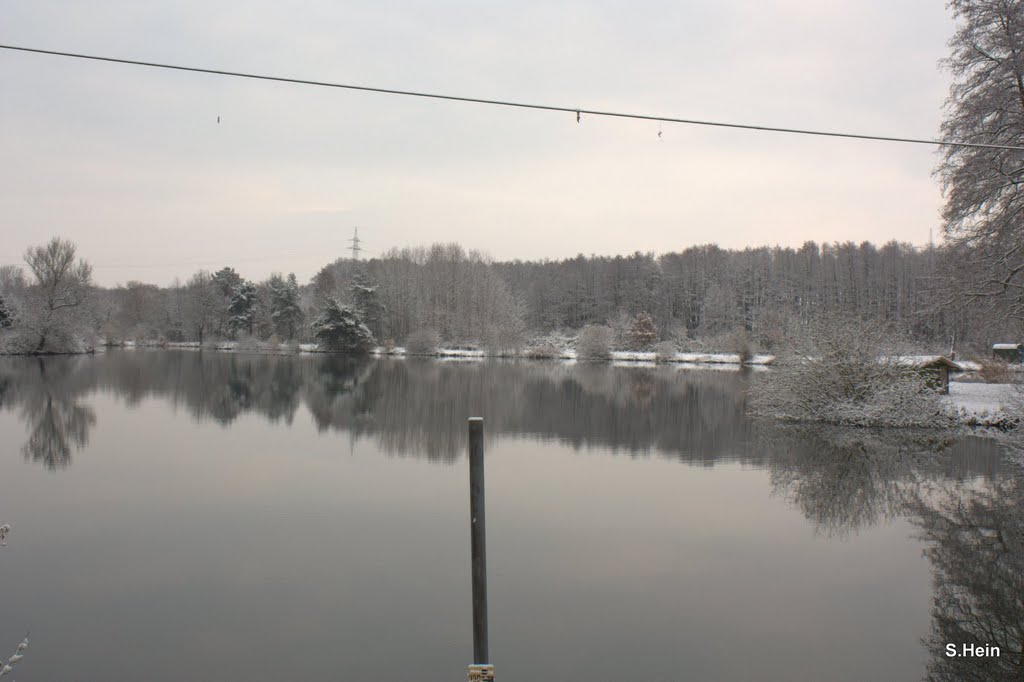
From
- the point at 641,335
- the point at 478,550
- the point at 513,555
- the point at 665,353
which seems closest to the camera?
the point at 478,550

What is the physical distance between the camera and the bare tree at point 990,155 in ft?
52.0

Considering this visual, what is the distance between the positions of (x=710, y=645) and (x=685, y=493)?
513cm

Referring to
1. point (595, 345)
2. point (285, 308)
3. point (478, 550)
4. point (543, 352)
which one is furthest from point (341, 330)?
point (478, 550)

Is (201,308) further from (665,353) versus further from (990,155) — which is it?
(990,155)

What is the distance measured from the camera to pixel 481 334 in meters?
59.3

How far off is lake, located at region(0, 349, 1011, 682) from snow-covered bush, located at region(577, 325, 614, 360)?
3441 cm

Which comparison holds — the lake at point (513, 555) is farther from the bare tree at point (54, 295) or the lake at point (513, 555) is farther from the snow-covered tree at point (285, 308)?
the snow-covered tree at point (285, 308)

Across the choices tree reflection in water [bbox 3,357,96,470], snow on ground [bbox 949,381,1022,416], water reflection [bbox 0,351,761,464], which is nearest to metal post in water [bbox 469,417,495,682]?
water reflection [bbox 0,351,761,464]

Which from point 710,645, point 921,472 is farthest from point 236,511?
point 921,472

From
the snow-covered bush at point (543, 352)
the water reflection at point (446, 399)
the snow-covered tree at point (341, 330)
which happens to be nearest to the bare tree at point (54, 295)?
the water reflection at point (446, 399)

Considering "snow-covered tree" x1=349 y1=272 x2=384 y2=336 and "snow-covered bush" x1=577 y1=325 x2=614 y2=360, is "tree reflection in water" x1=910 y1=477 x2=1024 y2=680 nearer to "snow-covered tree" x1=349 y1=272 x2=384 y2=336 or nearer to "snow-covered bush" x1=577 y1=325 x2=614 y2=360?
"snow-covered bush" x1=577 y1=325 x2=614 y2=360

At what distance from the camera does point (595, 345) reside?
5075 centimetres

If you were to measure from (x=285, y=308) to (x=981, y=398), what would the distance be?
57987mm

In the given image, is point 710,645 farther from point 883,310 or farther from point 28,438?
point 883,310
